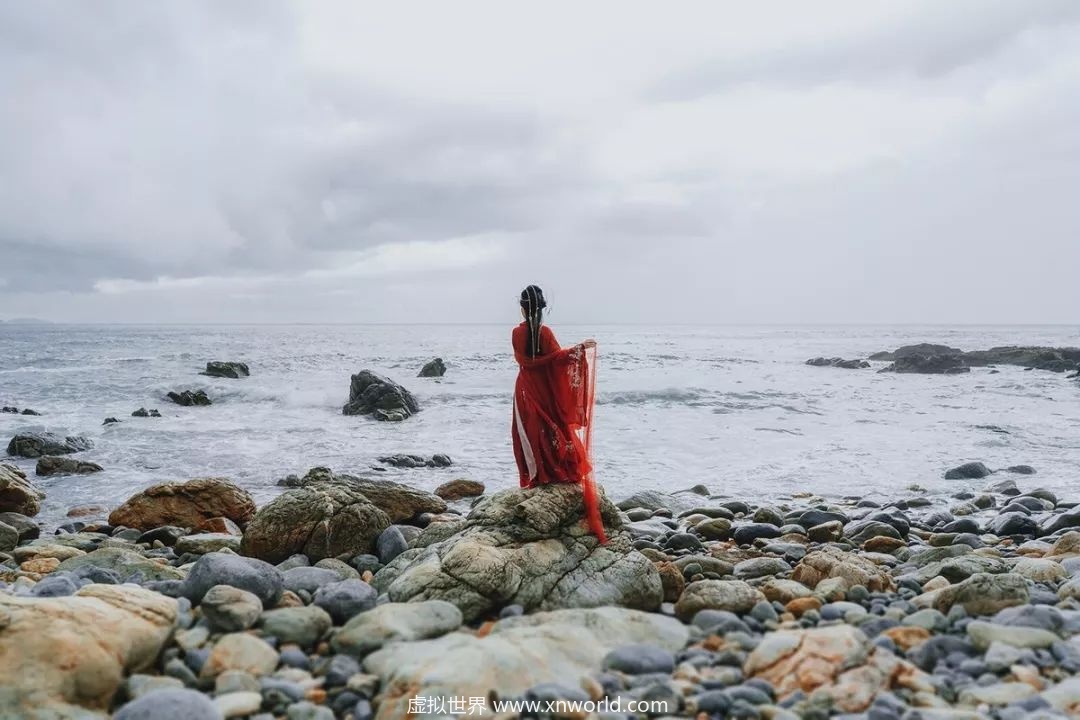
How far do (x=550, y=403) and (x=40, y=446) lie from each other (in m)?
13.6

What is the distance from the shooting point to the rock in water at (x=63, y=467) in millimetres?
13289

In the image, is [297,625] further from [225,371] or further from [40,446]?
[225,371]

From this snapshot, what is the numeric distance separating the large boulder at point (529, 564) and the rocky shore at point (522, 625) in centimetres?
2

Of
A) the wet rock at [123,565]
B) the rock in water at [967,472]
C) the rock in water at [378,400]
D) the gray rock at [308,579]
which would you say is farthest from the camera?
the rock in water at [378,400]

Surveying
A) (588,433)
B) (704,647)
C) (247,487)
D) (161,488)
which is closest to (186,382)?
(247,487)

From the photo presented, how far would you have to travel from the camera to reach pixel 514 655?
391 centimetres

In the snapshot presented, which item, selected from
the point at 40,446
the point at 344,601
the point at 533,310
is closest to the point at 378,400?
the point at 40,446

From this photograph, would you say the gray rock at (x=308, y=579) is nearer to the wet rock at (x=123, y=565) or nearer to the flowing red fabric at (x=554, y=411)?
the wet rock at (x=123, y=565)

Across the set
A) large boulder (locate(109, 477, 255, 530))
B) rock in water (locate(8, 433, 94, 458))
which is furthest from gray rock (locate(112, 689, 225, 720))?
rock in water (locate(8, 433, 94, 458))

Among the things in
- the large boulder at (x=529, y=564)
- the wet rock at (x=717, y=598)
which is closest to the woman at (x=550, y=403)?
the large boulder at (x=529, y=564)

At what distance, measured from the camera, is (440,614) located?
4715 mm

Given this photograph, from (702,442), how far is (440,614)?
12.8 m

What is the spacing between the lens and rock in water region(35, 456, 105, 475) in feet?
43.6

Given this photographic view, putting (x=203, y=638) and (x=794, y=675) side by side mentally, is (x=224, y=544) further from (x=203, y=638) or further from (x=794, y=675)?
(x=794, y=675)
